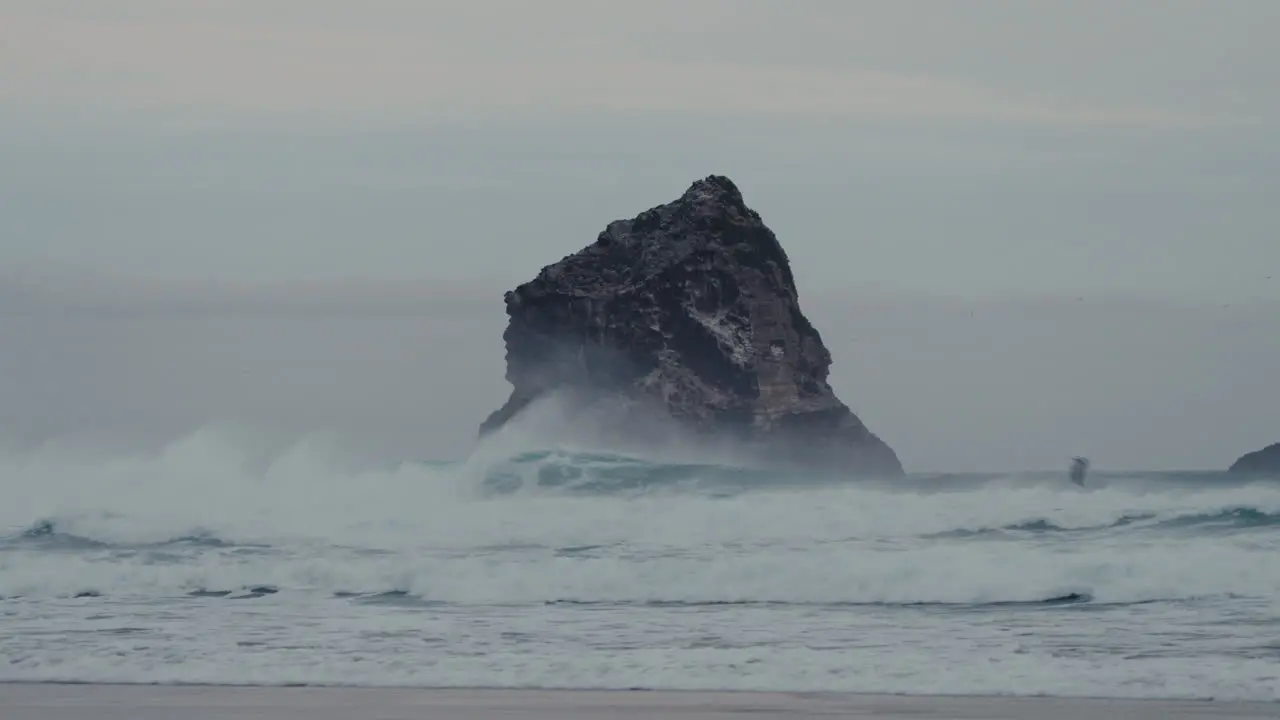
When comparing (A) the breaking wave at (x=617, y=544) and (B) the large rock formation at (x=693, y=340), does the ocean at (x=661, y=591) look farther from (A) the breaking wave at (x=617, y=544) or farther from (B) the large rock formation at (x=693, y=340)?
(B) the large rock formation at (x=693, y=340)

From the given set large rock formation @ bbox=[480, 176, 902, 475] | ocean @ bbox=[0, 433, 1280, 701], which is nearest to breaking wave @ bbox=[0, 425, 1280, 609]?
ocean @ bbox=[0, 433, 1280, 701]

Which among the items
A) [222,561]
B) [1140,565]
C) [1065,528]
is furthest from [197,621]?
[1065,528]

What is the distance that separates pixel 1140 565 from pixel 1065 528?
4.97 metres

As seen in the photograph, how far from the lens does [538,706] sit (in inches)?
431

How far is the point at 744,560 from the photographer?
18.1m

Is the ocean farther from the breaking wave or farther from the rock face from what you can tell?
the rock face

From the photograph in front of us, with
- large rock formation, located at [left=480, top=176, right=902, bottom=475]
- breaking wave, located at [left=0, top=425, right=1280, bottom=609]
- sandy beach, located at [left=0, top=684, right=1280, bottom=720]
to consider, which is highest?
large rock formation, located at [left=480, top=176, right=902, bottom=475]

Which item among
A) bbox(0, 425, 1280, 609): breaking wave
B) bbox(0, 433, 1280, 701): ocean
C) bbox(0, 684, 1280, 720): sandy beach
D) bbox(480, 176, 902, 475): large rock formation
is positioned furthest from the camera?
bbox(480, 176, 902, 475): large rock formation

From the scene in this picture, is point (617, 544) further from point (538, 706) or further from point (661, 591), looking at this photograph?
point (538, 706)

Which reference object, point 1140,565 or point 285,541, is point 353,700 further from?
point 285,541

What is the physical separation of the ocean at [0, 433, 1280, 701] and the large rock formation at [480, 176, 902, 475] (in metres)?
22.9

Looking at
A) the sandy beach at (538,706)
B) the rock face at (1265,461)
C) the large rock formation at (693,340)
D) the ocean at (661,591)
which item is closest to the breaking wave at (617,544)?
the ocean at (661,591)

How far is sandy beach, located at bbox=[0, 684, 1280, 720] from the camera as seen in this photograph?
10.4 meters

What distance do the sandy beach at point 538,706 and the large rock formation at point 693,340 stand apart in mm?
37816
